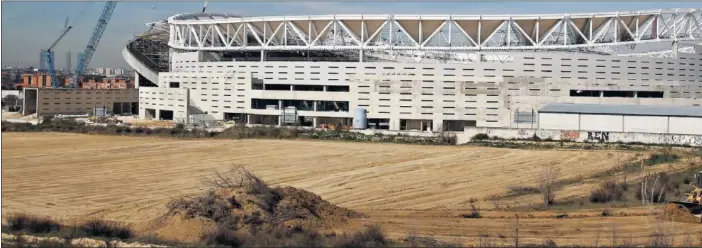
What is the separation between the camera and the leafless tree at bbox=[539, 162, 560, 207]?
21.6 meters

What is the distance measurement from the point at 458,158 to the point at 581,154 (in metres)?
5.78

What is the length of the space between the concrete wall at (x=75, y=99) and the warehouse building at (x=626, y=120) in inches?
1834

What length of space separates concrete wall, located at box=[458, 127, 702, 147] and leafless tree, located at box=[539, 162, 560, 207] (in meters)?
10.6

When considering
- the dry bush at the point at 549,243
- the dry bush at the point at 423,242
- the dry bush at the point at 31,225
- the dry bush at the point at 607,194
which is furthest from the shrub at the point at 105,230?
the dry bush at the point at 607,194

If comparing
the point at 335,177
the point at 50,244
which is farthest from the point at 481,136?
the point at 50,244

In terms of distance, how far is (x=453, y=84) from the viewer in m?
55.8

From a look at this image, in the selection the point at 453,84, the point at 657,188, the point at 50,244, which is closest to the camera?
the point at 50,244

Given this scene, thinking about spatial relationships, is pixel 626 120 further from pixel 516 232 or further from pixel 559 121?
pixel 516 232

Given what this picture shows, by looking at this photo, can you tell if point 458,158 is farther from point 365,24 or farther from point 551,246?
point 365,24

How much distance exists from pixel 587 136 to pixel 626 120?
300 centimetres

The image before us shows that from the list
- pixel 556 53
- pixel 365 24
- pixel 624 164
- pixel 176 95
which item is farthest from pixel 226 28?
pixel 624 164

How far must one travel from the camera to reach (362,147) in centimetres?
3994

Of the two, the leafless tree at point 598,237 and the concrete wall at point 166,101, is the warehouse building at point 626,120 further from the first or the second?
the concrete wall at point 166,101

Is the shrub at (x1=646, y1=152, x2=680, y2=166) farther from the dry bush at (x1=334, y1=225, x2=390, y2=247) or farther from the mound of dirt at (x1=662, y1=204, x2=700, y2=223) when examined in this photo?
A: the dry bush at (x1=334, y1=225, x2=390, y2=247)
